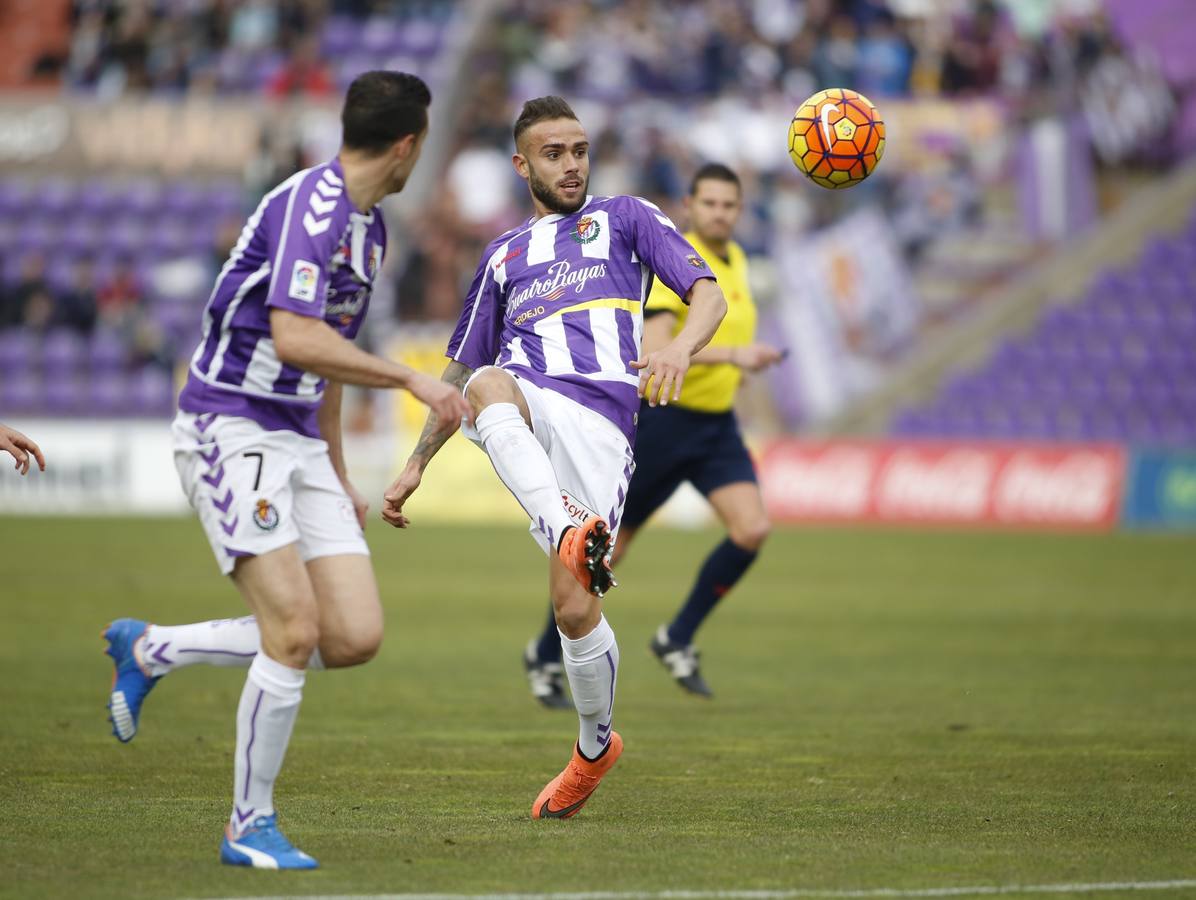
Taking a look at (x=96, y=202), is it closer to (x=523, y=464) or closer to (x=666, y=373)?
(x=523, y=464)

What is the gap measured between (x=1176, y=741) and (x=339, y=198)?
204 inches

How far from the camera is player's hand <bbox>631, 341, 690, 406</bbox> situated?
6480 mm

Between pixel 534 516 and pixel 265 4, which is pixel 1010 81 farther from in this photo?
pixel 534 516

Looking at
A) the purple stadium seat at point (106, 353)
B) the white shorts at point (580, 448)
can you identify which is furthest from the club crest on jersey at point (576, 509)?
the purple stadium seat at point (106, 353)

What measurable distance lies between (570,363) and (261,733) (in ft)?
6.53

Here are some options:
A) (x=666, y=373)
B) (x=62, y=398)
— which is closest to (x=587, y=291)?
(x=666, y=373)

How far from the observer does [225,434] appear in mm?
6008

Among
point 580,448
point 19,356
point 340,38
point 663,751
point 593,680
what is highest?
point 340,38

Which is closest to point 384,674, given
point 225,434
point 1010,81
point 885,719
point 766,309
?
point 885,719

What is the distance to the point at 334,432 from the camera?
661 centimetres

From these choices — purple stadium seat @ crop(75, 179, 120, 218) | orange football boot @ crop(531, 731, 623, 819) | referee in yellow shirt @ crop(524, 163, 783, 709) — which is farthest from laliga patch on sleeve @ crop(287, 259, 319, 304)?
purple stadium seat @ crop(75, 179, 120, 218)

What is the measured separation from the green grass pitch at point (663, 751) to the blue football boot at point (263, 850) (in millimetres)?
72

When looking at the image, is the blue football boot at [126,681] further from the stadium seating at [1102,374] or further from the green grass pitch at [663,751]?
the stadium seating at [1102,374]

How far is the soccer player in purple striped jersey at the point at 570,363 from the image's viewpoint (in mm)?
6754
